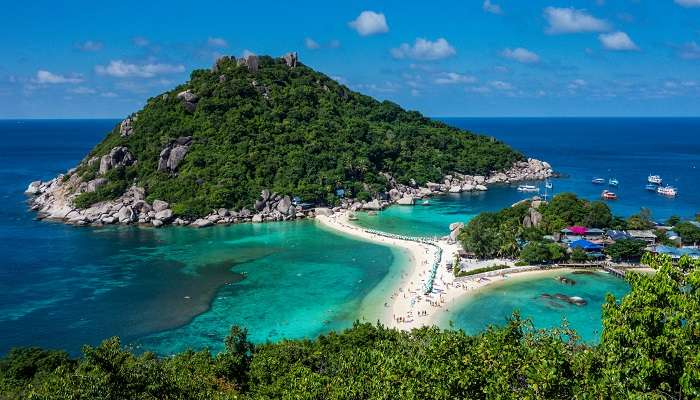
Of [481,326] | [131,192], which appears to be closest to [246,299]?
[481,326]

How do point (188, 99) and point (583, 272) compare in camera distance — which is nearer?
point (583, 272)

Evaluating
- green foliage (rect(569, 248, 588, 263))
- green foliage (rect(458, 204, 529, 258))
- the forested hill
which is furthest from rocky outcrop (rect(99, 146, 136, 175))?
green foliage (rect(569, 248, 588, 263))

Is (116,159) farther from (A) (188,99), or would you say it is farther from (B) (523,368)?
(B) (523,368)

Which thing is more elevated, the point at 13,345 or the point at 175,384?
the point at 175,384

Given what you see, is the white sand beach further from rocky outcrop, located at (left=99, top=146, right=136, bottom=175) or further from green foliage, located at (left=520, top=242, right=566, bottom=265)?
rocky outcrop, located at (left=99, top=146, right=136, bottom=175)

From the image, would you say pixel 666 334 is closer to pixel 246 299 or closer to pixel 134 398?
pixel 134 398

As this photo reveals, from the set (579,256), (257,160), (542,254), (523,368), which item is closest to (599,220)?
(579,256)
